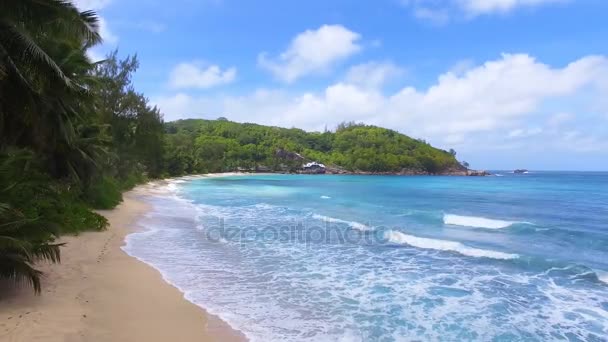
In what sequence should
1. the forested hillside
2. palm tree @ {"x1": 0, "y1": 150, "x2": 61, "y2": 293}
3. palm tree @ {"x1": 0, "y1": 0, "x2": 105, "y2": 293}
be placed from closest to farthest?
1. palm tree @ {"x1": 0, "y1": 150, "x2": 61, "y2": 293}
2. palm tree @ {"x1": 0, "y1": 0, "x2": 105, "y2": 293}
3. the forested hillside

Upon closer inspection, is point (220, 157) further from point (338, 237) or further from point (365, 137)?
point (338, 237)

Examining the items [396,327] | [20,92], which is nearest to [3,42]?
[20,92]

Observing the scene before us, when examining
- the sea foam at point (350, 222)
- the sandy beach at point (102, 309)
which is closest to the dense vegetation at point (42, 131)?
the sandy beach at point (102, 309)

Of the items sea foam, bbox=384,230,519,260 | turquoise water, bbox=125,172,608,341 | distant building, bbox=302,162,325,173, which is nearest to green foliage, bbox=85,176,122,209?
turquoise water, bbox=125,172,608,341

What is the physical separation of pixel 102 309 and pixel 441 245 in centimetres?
1282

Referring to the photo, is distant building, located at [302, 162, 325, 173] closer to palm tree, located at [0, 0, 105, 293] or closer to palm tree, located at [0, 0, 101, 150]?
palm tree, located at [0, 0, 105, 293]

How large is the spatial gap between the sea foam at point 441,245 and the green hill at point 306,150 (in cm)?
9642

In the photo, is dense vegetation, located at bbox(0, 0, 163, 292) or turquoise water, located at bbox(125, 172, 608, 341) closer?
dense vegetation, located at bbox(0, 0, 163, 292)

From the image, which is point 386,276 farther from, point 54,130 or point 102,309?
point 54,130

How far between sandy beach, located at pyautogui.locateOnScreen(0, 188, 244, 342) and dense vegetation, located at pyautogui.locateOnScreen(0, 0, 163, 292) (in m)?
0.46

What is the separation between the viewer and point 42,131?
39.6ft

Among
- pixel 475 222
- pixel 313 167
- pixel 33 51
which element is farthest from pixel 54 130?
pixel 313 167

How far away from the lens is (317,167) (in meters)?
141

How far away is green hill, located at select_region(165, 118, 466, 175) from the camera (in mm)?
133375
